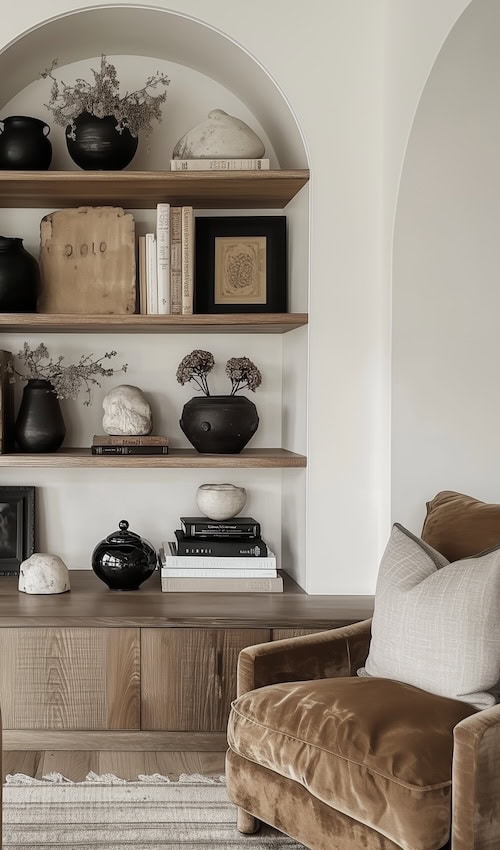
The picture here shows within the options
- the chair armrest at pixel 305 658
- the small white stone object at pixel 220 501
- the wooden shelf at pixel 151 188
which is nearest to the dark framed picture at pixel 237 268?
the wooden shelf at pixel 151 188

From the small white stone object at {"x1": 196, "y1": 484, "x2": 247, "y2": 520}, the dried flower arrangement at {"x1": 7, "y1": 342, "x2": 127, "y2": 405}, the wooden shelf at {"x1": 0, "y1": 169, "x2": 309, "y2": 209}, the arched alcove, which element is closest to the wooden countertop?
the small white stone object at {"x1": 196, "y1": 484, "x2": 247, "y2": 520}

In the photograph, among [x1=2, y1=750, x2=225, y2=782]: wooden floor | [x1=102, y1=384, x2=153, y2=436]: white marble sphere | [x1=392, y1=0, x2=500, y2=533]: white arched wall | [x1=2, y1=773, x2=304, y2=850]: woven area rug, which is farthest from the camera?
[x1=102, y1=384, x2=153, y2=436]: white marble sphere

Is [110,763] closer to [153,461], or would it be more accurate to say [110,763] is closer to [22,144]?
[153,461]

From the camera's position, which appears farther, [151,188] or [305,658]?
[151,188]

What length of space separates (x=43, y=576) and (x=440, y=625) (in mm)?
1472

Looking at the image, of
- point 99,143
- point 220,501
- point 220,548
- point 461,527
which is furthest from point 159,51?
point 461,527

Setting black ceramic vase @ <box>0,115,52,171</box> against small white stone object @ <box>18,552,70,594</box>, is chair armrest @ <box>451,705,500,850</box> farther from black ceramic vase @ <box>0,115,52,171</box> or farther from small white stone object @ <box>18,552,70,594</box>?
black ceramic vase @ <box>0,115,52,171</box>

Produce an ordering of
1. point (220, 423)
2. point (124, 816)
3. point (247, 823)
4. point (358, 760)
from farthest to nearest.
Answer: point (220, 423) < point (124, 816) < point (247, 823) < point (358, 760)

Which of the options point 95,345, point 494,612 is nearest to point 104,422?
point 95,345

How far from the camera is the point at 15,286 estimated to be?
10.4ft

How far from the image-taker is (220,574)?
3.16m

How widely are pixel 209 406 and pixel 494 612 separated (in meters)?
1.43

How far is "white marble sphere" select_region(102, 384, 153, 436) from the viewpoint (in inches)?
129

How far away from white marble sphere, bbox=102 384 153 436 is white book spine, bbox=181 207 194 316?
0.39 m
